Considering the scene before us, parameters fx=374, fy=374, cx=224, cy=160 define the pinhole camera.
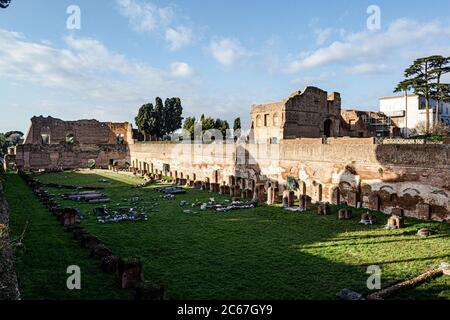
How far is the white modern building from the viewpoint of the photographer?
41434mm

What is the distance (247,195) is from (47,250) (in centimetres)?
1143

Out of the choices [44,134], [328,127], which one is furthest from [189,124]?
[328,127]

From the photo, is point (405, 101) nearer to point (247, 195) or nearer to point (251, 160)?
point (251, 160)

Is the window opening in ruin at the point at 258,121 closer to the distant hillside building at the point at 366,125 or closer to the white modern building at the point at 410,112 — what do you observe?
the distant hillside building at the point at 366,125

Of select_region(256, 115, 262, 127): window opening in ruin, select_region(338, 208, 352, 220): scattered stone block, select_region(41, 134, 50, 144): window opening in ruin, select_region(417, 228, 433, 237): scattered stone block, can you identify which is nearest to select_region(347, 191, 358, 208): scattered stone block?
select_region(338, 208, 352, 220): scattered stone block

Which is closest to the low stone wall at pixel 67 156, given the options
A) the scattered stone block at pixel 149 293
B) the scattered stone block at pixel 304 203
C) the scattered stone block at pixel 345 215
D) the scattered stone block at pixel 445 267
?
the scattered stone block at pixel 304 203

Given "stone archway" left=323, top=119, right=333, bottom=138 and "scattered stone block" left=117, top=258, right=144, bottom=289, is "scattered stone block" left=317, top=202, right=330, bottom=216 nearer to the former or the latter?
"scattered stone block" left=117, top=258, right=144, bottom=289

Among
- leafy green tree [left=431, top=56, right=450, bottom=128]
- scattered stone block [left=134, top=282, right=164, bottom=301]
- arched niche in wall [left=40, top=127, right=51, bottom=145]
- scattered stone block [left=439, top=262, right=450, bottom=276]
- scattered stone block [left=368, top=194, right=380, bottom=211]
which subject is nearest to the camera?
scattered stone block [left=134, top=282, right=164, bottom=301]

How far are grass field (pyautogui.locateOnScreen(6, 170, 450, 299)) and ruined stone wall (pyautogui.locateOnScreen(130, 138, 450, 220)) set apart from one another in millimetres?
1066

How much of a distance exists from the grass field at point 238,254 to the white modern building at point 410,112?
32.4 metres

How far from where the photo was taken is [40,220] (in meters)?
13.0

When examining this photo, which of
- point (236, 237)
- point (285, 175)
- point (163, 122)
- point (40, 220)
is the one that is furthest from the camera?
point (163, 122)

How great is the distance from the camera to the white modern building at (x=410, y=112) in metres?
41.4
